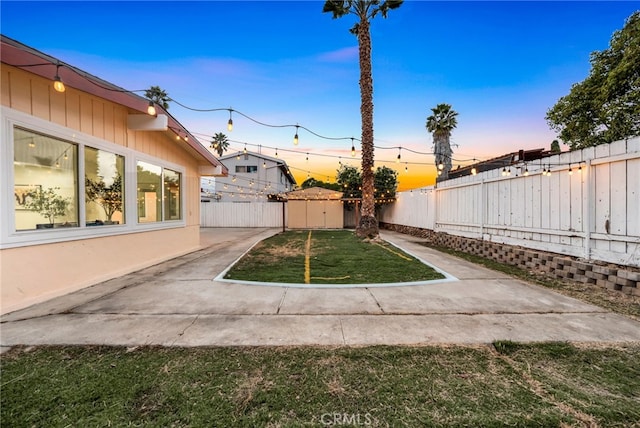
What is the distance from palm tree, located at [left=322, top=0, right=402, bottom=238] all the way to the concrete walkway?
597 centimetres

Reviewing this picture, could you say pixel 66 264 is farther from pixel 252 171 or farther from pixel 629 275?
pixel 252 171

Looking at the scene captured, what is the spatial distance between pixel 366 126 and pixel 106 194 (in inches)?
331

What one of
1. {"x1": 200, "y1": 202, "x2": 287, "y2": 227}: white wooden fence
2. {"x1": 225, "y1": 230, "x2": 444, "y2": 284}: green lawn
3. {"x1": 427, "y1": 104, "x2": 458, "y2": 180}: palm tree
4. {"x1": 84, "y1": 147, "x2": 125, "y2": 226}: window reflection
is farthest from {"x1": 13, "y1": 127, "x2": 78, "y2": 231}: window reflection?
{"x1": 427, "y1": 104, "x2": 458, "y2": 180}: palm tree

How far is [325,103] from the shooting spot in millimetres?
14078

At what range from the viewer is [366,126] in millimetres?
10391

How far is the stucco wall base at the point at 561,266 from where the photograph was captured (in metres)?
4.07

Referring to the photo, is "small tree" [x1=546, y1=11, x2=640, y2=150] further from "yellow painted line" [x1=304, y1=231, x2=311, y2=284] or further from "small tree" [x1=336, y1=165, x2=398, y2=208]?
"small tree" [x1=336, y1=165, x2=398, y2=208]

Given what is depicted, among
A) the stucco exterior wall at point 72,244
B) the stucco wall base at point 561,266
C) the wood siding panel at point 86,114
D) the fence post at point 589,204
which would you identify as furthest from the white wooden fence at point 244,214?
the fence post at point 589,204

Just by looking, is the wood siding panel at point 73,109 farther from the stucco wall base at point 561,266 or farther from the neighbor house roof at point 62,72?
the stucco wall base at point 561,266

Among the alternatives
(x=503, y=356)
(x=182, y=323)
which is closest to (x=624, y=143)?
(x=503, y=356)

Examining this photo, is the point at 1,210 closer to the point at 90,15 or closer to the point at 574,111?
the point at 90,15

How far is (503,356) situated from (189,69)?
13109 mm

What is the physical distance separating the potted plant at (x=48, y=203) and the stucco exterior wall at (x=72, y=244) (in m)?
0.46

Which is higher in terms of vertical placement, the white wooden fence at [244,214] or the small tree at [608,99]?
the small tree at [608,99]
